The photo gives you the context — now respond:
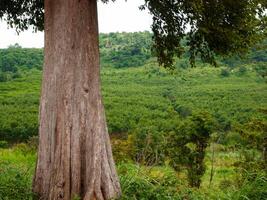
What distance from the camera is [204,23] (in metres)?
8.21

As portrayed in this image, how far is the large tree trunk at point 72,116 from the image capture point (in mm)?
6992

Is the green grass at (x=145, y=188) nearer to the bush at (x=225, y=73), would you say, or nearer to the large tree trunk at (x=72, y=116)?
the large tree trunk at (x=72, y=116)

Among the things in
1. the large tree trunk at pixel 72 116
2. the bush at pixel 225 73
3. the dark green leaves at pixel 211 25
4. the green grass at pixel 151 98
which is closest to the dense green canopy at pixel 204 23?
the dark green leaves at pixel 211 25

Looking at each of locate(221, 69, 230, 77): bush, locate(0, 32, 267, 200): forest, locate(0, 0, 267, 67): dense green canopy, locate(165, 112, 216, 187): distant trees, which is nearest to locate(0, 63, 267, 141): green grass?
locate(0, 32, 267, 200): forest

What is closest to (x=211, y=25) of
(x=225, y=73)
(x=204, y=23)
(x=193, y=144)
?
(x=204, y=23)

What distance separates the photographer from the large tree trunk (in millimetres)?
6992

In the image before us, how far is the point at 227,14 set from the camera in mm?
8422

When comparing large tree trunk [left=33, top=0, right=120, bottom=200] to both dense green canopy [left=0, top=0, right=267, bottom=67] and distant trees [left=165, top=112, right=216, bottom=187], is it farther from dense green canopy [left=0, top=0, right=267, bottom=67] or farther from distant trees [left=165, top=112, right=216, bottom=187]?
distant trees [left=165, top=112, right=216, bottom=187]

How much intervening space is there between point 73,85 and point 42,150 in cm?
105

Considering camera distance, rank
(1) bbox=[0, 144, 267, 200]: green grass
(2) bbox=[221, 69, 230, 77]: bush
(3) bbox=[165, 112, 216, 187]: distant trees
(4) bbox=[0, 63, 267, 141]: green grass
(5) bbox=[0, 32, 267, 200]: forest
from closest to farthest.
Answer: (1) bbox=[0, 144, 267, 200]: green grass → (5) bbox=[0, 32, 267, 200]: forest → (3) bbox=[165, 112, 216, 187]: distant trees → (4) bbox=[0, 63, 267, 141]: green grass → (2) bbox=[221, 69, 230, 77]: bush

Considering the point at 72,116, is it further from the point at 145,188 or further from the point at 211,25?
the point at 211,25

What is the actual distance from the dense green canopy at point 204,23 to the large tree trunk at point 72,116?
1.62 m

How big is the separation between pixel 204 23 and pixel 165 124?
4341 centimetres

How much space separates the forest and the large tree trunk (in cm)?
44
